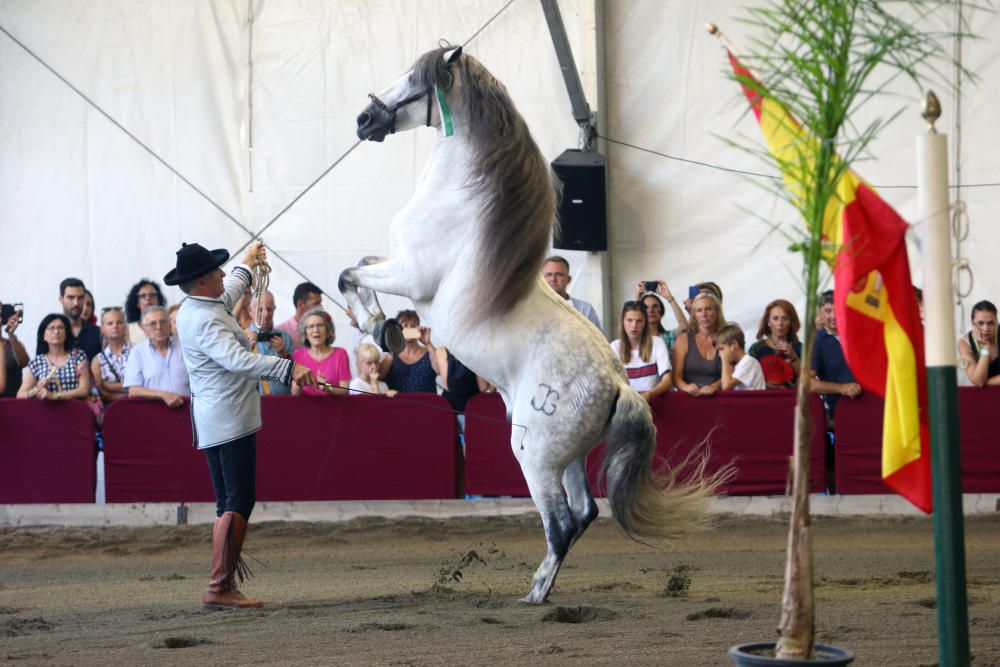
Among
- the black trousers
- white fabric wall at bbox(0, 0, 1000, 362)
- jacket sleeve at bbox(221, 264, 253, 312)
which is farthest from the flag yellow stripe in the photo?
white fabric wall at bbox(0, 0, 1000, 362)

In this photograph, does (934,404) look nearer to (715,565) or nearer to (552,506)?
(552,506)

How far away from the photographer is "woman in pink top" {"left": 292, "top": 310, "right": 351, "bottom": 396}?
29.1ft

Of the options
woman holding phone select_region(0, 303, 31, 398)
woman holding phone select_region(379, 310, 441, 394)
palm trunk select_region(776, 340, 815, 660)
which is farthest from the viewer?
woman holding phone select_region(0, 303, 31, 398)

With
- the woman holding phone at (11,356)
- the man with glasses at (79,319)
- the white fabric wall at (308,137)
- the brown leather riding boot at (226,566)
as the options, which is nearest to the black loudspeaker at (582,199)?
the white fabric wall at (308,137)

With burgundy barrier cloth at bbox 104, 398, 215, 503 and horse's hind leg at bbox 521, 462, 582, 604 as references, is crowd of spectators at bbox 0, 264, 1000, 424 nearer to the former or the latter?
burgundy barrier cloth at bbox 104, 398, 215, 503

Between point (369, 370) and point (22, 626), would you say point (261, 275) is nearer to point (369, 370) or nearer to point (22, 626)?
point (22, 626)

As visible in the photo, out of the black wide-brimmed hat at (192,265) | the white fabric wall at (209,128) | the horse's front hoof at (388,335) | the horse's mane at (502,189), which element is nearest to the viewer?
the horse's mane at (502,189)

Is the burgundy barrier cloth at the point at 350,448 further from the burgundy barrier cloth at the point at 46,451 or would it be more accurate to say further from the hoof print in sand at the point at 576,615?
the hoof print in sand at the point at 576,615

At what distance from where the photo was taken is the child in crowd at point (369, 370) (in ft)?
28.9

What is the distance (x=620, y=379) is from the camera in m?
5.70

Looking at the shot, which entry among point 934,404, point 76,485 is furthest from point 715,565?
point 76,485

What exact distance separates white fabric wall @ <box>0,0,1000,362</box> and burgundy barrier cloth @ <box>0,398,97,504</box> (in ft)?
8.20

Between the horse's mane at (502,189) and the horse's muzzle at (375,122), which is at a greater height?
the horse's muzzle at (375,122)

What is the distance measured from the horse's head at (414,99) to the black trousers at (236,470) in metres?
1.64
